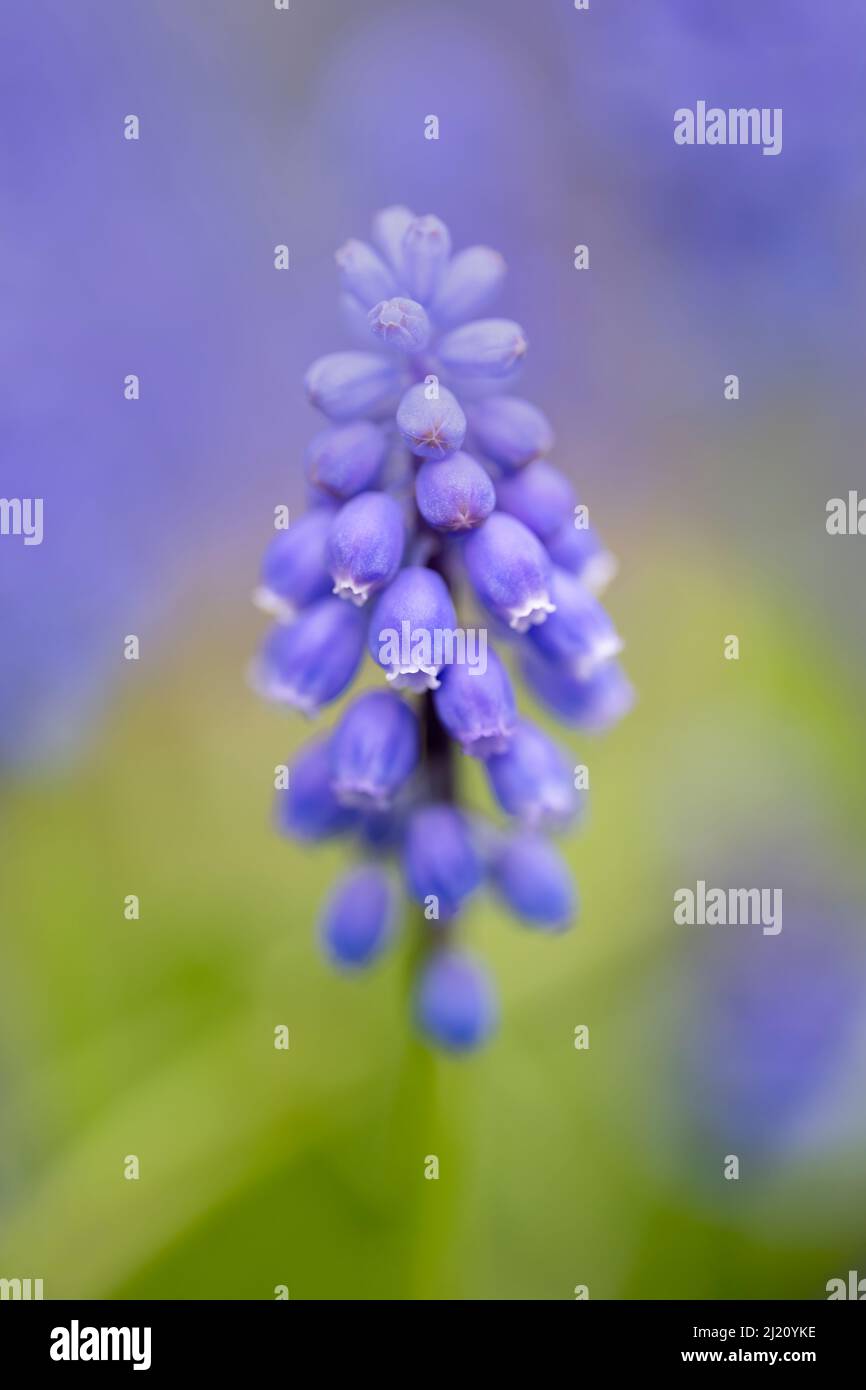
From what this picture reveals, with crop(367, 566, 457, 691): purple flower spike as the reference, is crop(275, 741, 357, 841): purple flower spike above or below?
below

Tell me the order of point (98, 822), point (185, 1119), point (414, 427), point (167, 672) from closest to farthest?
Answer: point (414, 427) < point (185, 1119) < point (98, 822) < point (167, 672)

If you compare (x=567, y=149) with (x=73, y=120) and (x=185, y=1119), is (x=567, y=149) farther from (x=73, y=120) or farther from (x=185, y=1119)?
(x=185, y=1119)

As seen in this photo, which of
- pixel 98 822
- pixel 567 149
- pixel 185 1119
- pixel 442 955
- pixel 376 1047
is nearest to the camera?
pixel 442 955

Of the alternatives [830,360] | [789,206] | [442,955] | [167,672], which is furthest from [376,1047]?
[789,206]

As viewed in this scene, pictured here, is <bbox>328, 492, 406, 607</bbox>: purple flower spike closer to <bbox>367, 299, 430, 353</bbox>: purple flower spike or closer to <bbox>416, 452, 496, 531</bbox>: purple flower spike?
<bbox>416, 452, 496, 531</bbox>: purple flower spike

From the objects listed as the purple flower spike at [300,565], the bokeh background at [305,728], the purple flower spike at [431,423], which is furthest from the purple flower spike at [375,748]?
the bokeh background at [305,728]

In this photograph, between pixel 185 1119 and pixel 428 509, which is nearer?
pixel 428 509

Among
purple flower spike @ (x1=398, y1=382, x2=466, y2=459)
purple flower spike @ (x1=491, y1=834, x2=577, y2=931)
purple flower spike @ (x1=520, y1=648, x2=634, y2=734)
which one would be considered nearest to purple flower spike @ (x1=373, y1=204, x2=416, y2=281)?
purple flower spike @ (x1=398, y1=382, x2=466, y2=459)
